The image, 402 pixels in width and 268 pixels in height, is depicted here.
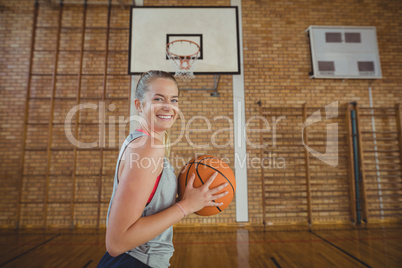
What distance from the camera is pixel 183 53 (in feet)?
13.1

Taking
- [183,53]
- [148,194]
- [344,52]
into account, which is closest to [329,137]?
[344,52]

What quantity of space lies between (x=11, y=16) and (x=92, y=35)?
1839mm

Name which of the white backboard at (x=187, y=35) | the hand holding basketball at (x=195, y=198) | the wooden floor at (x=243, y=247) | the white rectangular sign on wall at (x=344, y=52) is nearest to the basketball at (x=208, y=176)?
the hand holding basketball at (x=195, y=198)

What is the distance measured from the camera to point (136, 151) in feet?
2.73

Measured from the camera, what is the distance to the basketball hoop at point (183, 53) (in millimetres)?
3953

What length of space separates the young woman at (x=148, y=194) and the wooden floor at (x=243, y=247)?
2156mm

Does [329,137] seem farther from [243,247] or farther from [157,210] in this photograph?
[157,210]

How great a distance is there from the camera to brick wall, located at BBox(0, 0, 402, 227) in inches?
180

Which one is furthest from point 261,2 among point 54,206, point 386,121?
point 54,206

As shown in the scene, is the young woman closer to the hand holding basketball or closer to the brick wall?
the hand holding basketball

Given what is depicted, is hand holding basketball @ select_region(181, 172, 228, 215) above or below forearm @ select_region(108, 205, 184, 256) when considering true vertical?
above

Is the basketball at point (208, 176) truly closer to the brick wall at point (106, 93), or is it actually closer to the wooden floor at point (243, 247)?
the wooden floor at point (243, 247)

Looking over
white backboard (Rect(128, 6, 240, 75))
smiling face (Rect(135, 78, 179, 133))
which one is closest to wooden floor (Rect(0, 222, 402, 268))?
smiling face (Rect(135, 78, 179, 133))

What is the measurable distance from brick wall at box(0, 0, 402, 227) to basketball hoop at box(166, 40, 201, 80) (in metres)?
0.93
